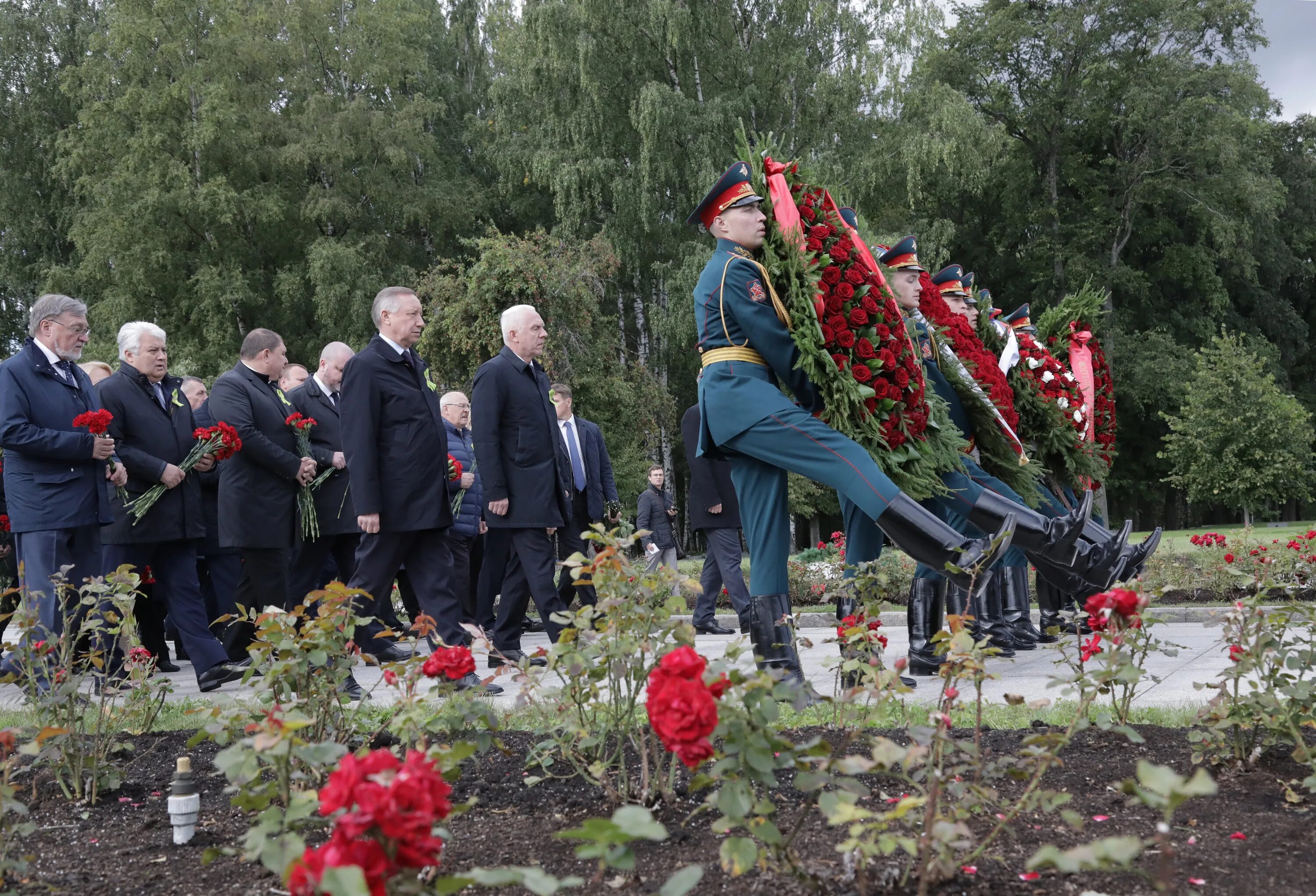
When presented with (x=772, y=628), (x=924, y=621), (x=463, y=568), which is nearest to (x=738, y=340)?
(x=772, y=628)

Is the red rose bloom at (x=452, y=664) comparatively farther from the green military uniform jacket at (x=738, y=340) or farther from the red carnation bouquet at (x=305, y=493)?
the red carnation bouquet at (x=305, y=493)

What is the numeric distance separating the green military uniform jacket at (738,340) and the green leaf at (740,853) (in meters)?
2.73

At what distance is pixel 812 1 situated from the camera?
26438 millimetres

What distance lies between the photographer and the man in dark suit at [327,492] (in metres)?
7.48

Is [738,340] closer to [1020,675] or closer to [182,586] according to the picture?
[1020,675]

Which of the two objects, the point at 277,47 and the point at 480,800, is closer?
the point at 480,800

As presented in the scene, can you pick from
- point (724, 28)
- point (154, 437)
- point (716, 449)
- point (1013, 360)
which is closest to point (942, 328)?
point (1013, 360)

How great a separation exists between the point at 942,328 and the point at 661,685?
493 cm

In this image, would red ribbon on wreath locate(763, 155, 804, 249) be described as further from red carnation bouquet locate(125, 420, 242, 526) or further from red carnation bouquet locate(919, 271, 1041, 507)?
red carnation bouquet locate(125, 420, 242, 526)

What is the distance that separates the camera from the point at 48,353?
617 cm

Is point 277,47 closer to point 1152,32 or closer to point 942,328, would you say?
point 1152,32

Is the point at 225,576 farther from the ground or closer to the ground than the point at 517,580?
farther from the ground

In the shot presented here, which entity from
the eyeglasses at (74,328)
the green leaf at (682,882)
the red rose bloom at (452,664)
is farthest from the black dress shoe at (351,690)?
the eyeglasses at (74,328)

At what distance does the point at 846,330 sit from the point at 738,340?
480 mm
